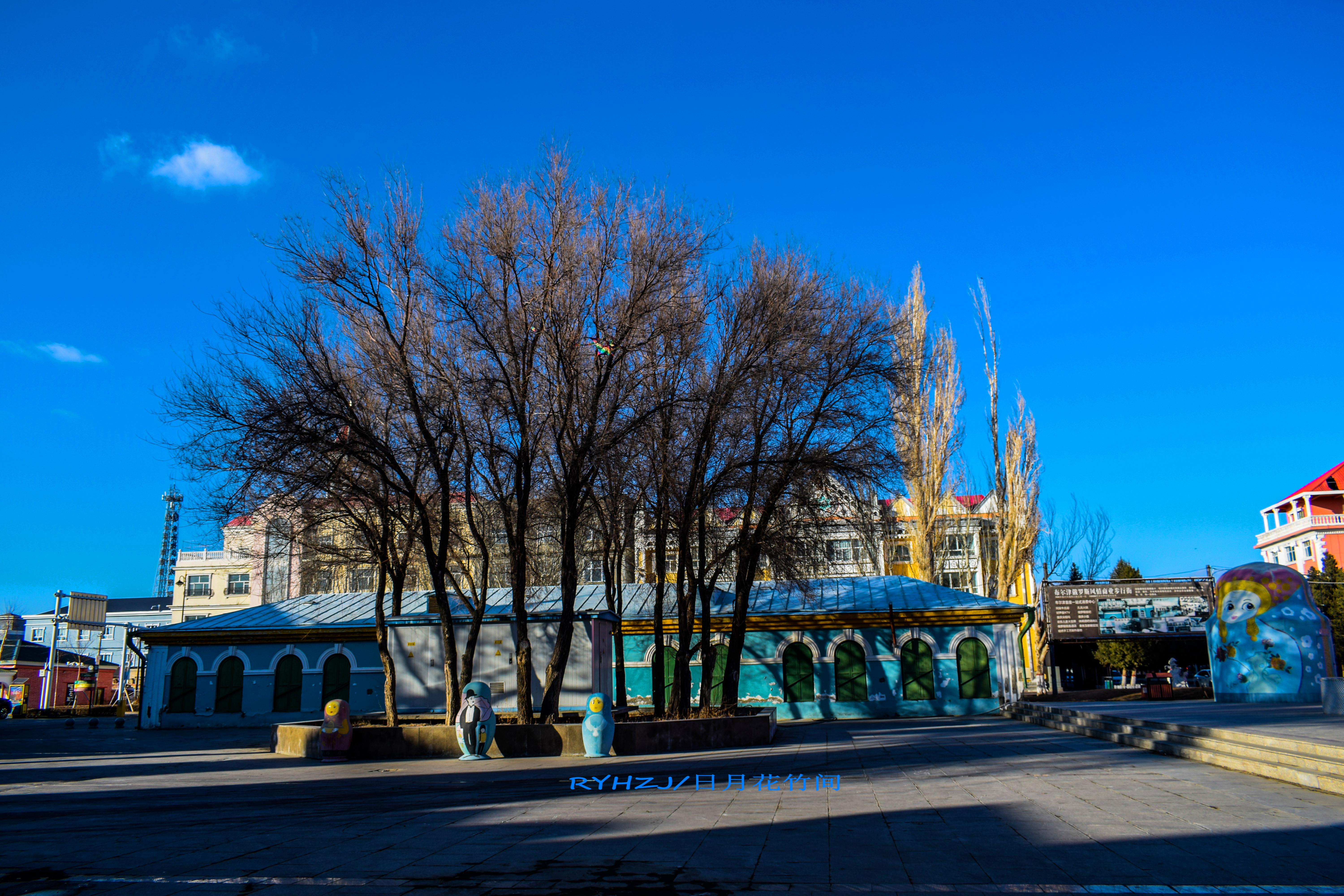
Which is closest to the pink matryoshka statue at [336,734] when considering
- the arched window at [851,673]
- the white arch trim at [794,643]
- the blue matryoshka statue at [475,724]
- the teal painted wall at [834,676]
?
the blue matryoshka statue at [475,724]

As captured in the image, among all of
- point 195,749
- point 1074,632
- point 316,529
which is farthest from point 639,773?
point 1074,632

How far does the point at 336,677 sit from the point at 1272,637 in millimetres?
28109

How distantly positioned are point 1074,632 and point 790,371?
2091 centimetres

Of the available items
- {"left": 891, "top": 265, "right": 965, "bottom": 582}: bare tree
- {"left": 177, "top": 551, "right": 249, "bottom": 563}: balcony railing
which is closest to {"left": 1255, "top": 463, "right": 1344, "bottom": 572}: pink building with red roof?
{"left": 891, "top": 265, "right": 965, "bottom": 582}: bare tree

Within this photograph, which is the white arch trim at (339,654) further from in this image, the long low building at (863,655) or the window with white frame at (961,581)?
the window with white frame at (961,581)

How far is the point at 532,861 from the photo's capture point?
684cm

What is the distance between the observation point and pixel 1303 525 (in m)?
63.3

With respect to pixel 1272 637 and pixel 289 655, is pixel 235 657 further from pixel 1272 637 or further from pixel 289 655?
pixel 1272 637

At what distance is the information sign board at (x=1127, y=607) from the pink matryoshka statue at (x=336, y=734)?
2686cm

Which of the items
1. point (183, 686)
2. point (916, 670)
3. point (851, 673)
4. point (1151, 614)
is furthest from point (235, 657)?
point (1151, 614)

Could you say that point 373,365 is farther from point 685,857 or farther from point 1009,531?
point 1009,531

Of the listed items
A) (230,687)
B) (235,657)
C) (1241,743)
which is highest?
(235,657)

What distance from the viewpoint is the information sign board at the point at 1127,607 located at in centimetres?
3322

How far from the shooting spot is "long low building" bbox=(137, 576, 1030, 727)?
→ 28.1m
